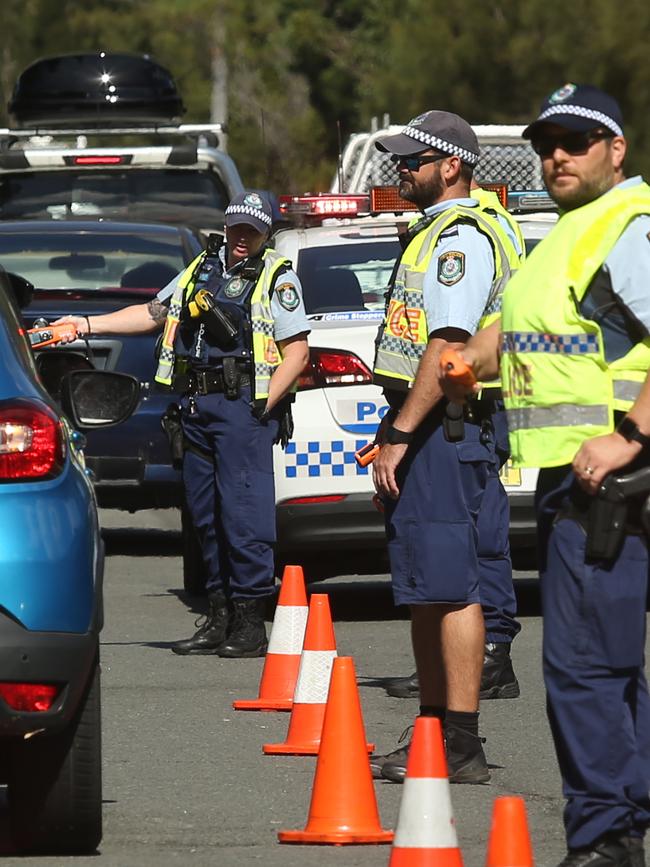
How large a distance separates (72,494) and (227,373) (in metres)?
3.94

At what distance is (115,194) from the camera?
16.9m

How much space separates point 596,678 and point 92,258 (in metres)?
8.46

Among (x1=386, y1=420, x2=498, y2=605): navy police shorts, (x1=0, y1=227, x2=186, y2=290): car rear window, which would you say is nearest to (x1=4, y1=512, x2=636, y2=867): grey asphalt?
(x1=386, y1=420, x2=498, y2=605): navy police shorts

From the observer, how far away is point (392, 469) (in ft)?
22.0

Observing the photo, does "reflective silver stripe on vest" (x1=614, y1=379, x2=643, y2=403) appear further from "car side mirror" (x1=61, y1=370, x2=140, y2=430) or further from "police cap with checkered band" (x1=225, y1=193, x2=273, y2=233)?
"police cap with checkered band" (x1=225, y1=193, x2=273, y2=233)

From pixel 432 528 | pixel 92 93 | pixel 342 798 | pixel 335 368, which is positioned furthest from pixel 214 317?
pixel 92 93

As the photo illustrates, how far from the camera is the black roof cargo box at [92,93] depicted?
19203 mm

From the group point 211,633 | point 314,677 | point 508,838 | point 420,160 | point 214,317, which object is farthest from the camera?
point 211,633

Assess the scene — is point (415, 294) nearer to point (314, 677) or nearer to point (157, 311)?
point (314, 677)

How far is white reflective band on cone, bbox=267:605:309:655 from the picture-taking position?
8.18 meters

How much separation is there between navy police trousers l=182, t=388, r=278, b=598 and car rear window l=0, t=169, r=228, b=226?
723 centimetres

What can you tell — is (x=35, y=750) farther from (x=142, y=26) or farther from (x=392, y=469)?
(x=142, y=26)

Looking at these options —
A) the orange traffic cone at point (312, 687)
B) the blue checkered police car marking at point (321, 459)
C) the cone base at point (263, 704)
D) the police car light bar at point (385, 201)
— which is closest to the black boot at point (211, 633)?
the blue checkered police car marking at point (321, 459)

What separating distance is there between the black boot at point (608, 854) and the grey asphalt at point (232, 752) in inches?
25.6
